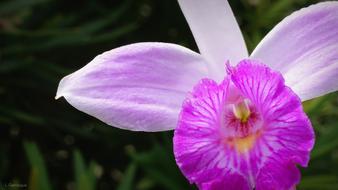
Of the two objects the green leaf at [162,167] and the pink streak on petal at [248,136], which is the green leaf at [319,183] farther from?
the pink streak on petal at [248,136]

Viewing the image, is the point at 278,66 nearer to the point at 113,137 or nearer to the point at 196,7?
the point at 196,7

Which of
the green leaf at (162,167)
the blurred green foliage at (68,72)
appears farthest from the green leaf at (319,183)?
the green leaf at (162,167)

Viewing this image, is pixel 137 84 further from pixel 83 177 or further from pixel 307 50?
pixel 83 177

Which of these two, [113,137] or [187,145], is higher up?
[187,145]

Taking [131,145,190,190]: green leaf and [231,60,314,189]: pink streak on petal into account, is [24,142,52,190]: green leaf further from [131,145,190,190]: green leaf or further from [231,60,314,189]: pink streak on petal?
[231,60,314,189]: pink streak on petal

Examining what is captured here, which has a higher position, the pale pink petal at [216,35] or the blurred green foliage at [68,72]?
the pale pink petal at [216,35]

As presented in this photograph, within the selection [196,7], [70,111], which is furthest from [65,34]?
[196,7]

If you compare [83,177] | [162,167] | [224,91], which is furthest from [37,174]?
[224,91]
